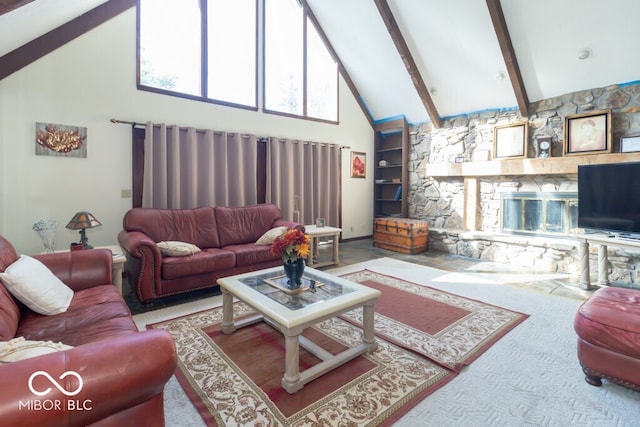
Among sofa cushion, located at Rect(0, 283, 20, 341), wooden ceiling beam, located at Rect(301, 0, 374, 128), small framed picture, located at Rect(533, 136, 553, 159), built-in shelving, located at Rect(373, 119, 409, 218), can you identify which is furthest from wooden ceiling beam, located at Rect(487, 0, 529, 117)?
sofa cushion, located at Rect(0, 283, 20, 341)

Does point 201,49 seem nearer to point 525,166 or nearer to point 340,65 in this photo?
point 340,65

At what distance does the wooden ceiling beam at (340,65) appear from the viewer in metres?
5.62

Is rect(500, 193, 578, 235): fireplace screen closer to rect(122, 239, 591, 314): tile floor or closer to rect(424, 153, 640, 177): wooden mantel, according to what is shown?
rect(424, 153, 640, 177): wooden mantel

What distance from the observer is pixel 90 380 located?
92cm

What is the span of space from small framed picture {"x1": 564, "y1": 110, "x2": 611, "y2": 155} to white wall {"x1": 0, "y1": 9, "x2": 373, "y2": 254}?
5.09 meters

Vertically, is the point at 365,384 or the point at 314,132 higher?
the point at 314,132

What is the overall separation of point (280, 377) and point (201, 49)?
4421 millimetres

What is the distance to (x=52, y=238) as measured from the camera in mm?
3426

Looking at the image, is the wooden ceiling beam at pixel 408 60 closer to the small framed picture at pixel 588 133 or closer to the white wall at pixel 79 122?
the small framed picture at pixel 588 133

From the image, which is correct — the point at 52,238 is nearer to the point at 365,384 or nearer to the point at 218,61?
the point at 218,61

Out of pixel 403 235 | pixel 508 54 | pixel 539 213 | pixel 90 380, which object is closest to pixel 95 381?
pixel 90 380

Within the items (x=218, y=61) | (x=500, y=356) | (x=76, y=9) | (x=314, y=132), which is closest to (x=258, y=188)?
(x=314, y=132)

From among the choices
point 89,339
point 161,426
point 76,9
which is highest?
point 76,9

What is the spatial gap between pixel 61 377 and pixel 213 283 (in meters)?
2.53
